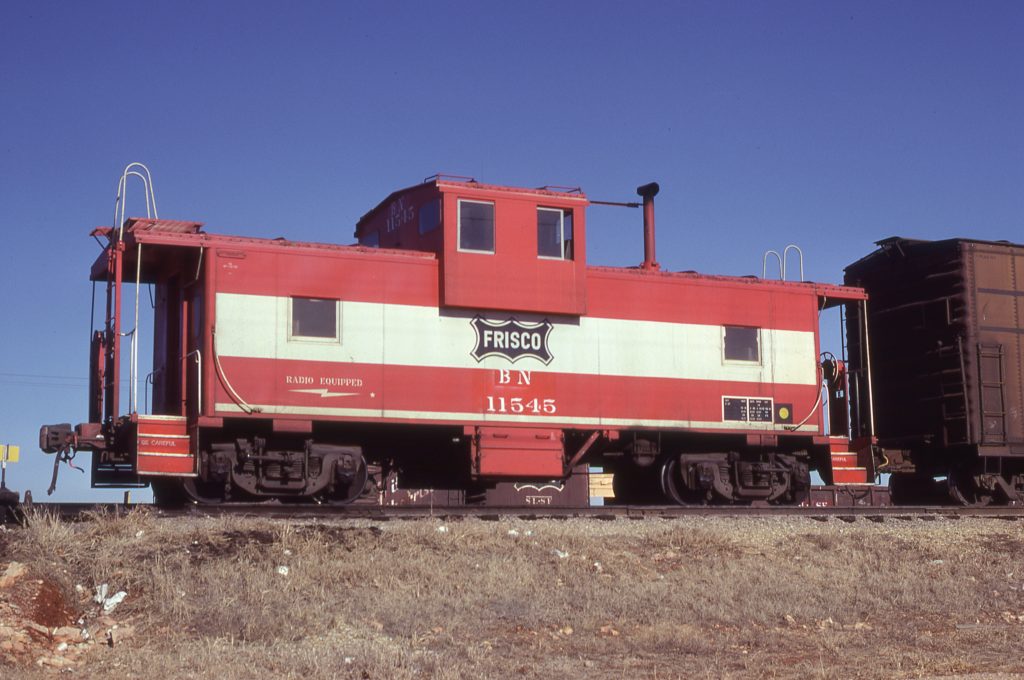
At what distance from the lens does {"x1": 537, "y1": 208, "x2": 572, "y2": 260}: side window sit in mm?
17453

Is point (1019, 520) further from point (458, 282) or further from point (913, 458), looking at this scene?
point (458, 282)

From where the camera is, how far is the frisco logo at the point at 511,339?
17.1 metres

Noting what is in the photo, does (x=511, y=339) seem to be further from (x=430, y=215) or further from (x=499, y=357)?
(x=430, y=215)

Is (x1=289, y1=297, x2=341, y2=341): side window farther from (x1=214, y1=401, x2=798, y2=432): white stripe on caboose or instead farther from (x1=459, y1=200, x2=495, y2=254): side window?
(x1=459, y1=200, x2=495, y2=254): side window

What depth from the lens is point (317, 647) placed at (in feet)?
30.3

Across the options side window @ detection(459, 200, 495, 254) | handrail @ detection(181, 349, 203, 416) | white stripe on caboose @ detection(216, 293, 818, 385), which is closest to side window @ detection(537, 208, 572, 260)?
side window @ detection(459, 200, 495, 254)

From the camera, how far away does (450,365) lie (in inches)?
667

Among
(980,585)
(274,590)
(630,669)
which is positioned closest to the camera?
(630,669)

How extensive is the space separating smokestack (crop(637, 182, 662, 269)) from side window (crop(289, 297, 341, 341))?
5.45 m

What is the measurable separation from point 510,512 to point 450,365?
2.48 meters

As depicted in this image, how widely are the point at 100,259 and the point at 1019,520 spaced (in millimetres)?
14159

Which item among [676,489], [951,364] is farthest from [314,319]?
[951,364]

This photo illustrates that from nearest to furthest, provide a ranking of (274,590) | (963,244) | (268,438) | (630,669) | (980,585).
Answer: (630,669) < (274,590) < (980,585) < (268,438) < (963,244)

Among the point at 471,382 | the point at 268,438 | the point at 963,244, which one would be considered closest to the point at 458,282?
the point at 471,382
